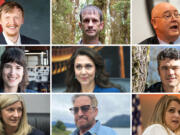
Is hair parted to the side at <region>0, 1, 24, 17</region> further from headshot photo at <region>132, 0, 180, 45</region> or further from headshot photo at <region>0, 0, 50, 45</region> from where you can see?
headshot photo at <region>132, 0, 180, 45</region>

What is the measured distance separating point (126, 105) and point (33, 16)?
903mm

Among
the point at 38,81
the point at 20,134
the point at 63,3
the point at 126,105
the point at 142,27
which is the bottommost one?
the point at 20,134

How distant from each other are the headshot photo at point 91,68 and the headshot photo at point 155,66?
2.5 inches

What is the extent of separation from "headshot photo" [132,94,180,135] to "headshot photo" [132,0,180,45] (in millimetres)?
409

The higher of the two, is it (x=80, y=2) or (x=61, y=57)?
(x=80, y=2)

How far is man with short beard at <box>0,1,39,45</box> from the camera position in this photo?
9.00ft

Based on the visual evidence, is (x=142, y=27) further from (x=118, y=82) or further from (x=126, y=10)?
(x=118, y=82)

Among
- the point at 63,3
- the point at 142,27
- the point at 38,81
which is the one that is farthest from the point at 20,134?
the point at 142,27

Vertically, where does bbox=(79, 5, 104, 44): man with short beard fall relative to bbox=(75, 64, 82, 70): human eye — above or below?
above

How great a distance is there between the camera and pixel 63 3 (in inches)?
109

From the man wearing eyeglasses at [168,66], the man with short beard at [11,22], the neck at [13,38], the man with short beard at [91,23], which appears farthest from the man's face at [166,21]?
the neck at [13,38]

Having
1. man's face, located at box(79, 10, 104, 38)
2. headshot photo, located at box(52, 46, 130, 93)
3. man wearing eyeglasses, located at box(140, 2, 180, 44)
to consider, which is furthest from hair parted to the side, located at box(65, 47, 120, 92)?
man wearing eyeglasses, located at box(140, 2, 180, 44)

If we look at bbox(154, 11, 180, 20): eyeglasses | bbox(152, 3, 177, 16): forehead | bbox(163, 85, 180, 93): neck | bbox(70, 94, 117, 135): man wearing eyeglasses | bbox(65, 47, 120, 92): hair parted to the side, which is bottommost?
bbox(70, 94, 117, 135): man wearing eyeglasses

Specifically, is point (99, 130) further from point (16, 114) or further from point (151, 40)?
Result: point (151, 40)
